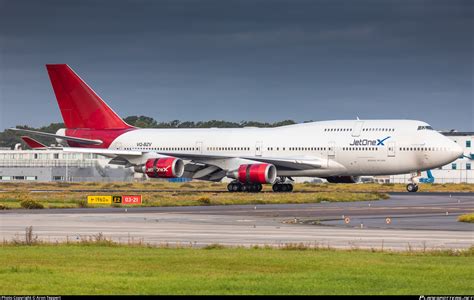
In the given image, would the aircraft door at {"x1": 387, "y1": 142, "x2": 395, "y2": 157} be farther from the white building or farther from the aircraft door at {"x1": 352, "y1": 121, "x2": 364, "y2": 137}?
the white building

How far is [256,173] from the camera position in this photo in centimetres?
7356

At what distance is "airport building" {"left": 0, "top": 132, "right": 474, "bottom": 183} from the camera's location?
13950cm

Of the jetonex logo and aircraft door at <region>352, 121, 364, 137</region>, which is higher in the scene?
aircraft door at <region>352, 121, 364, 137</region>

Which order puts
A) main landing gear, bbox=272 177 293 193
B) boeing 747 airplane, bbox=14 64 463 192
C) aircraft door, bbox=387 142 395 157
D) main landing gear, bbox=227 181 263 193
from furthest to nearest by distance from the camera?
main landing gear, bbox=272 177 293 193, main landing gear, bbox=227 181 263 193, boeing 747 airplane, bbox=14 64 463 192, aircraft door, bbox=387 142 395 157

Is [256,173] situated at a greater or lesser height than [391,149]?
lesser

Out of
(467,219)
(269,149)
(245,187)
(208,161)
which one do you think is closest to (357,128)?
(269,149)

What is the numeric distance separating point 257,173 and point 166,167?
680 centimetres

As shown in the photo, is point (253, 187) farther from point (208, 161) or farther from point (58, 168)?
point (58, 168)

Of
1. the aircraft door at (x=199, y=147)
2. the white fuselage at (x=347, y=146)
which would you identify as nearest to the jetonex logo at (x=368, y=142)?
the white fuselage at (x=347, y=146)

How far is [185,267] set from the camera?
23016mm

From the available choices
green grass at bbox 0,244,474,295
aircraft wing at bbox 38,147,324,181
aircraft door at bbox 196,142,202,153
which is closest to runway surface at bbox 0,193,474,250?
green grass at bbox 0,244,474,295

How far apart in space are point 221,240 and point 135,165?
4919cm

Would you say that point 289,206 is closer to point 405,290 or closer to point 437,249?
point 437,249

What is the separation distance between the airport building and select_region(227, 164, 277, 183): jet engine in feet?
206
